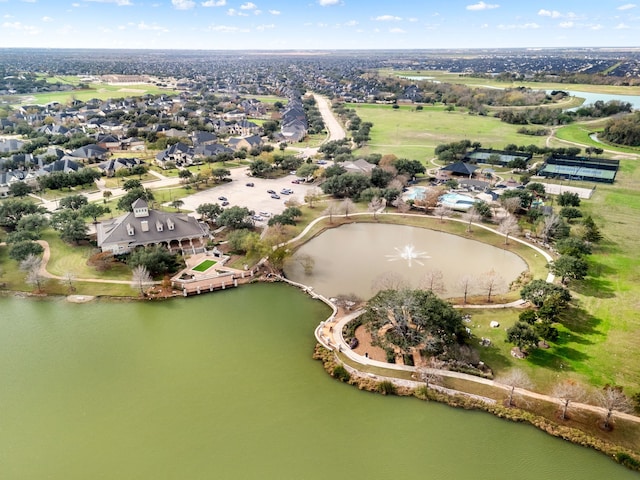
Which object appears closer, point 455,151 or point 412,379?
point 412,379

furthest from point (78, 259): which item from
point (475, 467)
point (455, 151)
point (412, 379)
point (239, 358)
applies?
point (455, 151)

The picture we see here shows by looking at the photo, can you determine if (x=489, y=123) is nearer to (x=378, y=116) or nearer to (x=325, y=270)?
(x=378, y=116)

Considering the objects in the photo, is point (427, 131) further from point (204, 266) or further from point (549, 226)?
point (204, 266)

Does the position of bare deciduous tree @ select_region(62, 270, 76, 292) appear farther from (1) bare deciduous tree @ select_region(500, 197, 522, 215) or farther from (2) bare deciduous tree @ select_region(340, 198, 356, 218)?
(1) bare deciduous tree @ select_region(500, 197, 522, 215)

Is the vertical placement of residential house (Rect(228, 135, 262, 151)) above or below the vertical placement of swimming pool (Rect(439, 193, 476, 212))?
above

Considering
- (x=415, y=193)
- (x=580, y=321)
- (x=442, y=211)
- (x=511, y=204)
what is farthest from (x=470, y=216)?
(x=580, y=321)

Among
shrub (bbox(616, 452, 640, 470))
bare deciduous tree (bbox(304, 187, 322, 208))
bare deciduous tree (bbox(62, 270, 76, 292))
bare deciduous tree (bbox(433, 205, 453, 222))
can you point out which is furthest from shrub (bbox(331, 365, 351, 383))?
bare deciduous tree (bbox(304, 187, 322, 208))

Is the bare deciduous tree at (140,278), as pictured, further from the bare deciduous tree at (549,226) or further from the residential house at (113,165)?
the residential house at (113,165)
